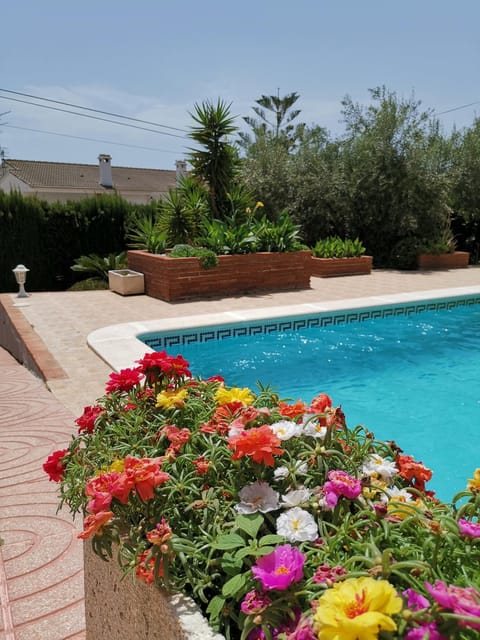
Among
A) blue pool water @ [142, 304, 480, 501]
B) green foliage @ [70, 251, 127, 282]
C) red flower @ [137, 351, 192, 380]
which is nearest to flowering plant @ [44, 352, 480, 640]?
red flower @ [137, 351, 192, 380]

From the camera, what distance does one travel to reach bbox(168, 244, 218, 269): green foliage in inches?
432

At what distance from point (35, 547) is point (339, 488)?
1.93 meters

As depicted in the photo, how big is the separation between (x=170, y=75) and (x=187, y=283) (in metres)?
21.7

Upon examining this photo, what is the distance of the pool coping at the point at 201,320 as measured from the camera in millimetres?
6636

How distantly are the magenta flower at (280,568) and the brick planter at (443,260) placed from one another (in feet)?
56.1

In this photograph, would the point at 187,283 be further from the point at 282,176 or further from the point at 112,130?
the point at 112,130

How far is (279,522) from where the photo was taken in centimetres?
124

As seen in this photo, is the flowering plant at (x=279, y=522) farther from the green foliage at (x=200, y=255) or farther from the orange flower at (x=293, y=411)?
the green foliage at (x=200, y=255)

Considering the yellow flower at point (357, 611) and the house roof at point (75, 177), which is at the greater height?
the house roof at point (75, 177)

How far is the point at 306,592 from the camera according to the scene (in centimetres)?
104

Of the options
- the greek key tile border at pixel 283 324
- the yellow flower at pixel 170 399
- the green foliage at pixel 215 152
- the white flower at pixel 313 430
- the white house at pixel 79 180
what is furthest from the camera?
the white house at pixel 79 180

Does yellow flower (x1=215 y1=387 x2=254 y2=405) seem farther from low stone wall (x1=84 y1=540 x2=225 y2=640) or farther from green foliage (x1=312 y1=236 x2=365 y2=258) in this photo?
green foliage (x1=312 y1=236 x2=365 y2=258)

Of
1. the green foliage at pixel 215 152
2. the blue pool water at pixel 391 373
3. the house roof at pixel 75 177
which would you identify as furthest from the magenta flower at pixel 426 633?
the house roof at pixel 75 177

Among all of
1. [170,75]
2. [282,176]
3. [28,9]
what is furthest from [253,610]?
[170,75]
